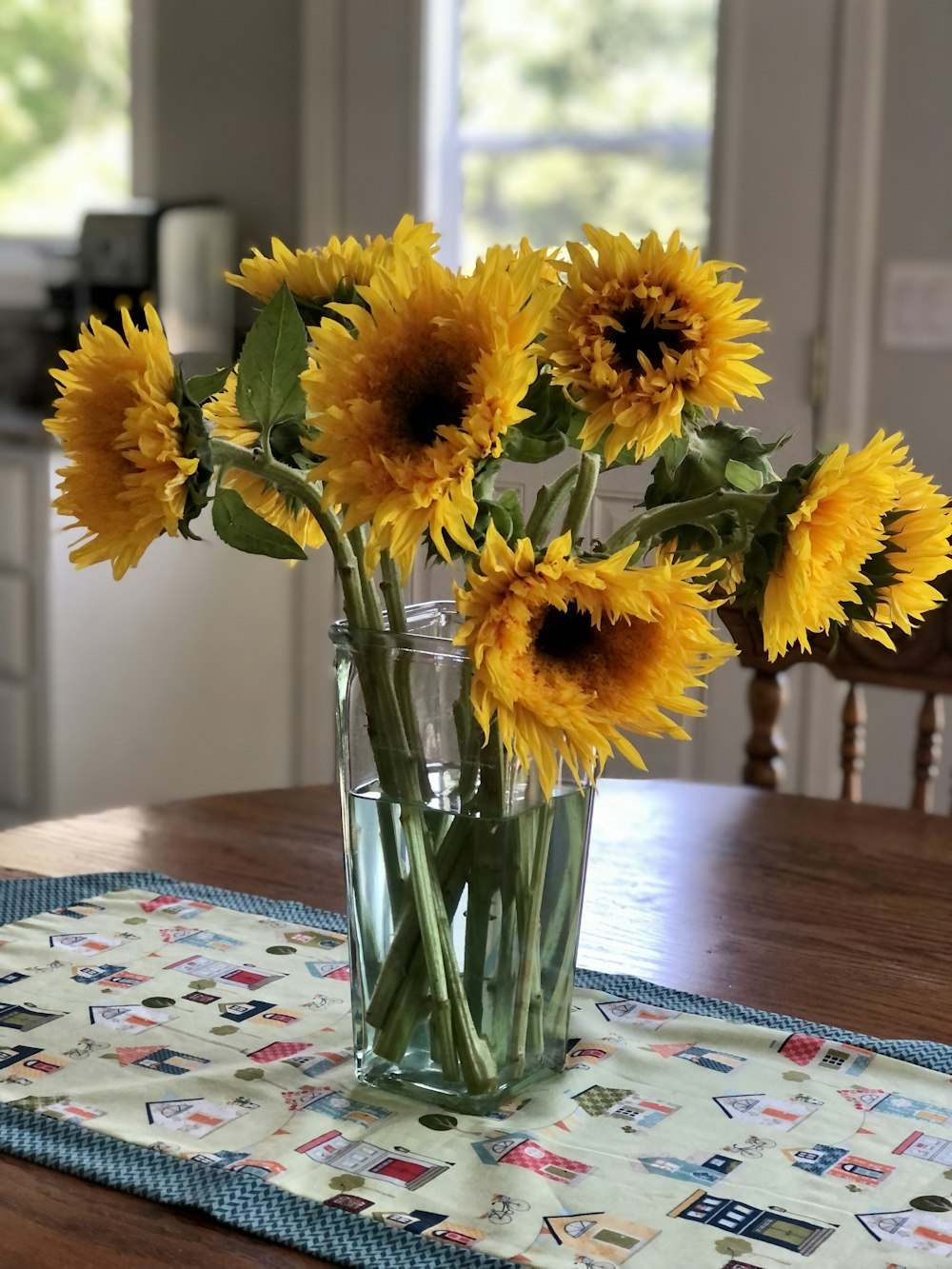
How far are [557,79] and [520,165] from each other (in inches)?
6.4

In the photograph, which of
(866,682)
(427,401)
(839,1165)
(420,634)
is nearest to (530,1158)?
(839,1165)

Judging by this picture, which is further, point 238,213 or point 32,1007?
point 238,213

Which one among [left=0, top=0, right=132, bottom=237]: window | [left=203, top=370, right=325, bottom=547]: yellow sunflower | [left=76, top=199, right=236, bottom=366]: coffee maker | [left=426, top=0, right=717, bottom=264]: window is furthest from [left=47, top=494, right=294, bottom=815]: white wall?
[left=203, top=370, right=325, bottom=547]: yellow sunflower

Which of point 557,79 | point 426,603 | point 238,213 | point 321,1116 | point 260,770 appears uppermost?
point 557,79

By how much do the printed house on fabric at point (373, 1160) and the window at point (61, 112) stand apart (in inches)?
115

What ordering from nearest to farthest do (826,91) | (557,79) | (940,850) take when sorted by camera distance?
(940,850)
(826,91)
(557,79)

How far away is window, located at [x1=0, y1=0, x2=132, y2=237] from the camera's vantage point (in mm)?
3398

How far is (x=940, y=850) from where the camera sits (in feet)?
4.04

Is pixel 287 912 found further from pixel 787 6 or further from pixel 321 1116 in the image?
pixel 787 6

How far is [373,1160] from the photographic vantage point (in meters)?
0.72

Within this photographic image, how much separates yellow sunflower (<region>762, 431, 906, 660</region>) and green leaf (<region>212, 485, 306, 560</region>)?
0.20 metres

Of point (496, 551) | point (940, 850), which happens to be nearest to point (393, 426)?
point (496, 551)

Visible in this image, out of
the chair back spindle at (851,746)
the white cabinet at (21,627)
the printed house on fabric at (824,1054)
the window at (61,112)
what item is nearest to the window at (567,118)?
the window at (61,112)

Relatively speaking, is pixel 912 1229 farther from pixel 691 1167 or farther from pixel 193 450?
pixel 193 450
